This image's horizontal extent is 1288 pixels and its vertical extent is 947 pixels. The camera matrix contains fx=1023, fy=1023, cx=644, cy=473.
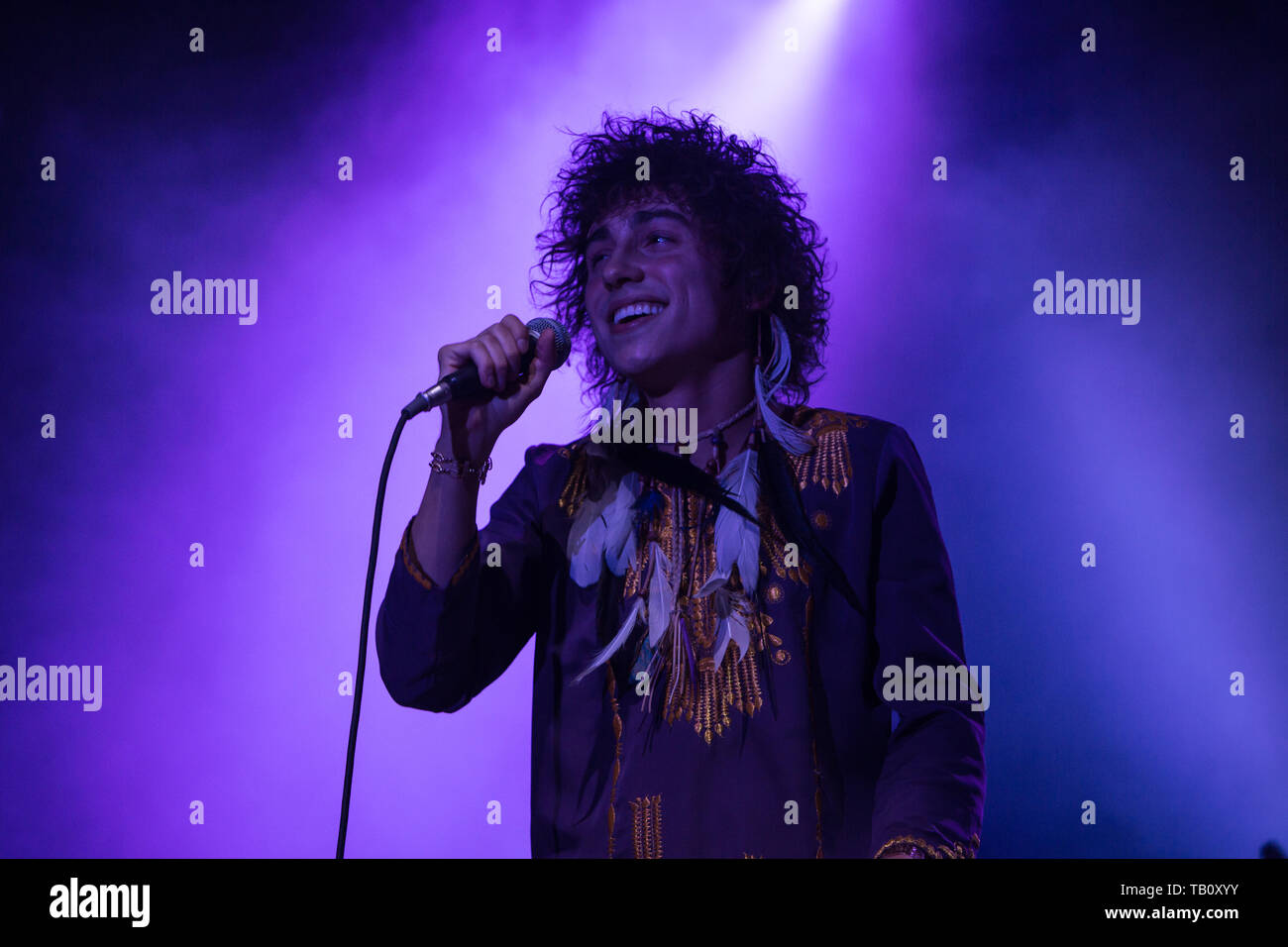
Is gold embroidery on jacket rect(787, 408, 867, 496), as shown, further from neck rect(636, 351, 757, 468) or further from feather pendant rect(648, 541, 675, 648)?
feather pendant rect(648, 541, 675, 648)

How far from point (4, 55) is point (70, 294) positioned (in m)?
0.49

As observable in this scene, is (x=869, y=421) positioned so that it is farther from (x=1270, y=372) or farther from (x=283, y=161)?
(x=283, y=161)

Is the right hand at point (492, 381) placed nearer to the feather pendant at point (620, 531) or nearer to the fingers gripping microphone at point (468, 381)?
the fingers gripping microphone at point (468, 381)

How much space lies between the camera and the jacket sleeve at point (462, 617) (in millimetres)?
1570

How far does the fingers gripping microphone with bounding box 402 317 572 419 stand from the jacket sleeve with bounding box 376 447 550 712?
0.90 feet

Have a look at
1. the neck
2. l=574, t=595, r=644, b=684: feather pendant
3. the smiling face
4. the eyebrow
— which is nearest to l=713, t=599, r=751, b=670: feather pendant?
l=574, t=595, r=644, b=684: feather pendant

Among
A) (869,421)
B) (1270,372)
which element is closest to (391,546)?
(869,421)

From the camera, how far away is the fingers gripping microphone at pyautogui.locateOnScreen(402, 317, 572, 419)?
A: 4.46ft

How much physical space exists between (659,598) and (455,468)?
404mm

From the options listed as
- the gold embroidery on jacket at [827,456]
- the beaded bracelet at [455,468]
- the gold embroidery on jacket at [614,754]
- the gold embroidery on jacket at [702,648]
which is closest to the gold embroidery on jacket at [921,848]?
the gold embroidery on jacket at [702,648]

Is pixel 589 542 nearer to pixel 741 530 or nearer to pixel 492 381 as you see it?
pixel 741 530

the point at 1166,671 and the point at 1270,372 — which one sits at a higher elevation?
the point at 1270,372

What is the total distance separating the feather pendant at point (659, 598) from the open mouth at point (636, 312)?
1.29ft
